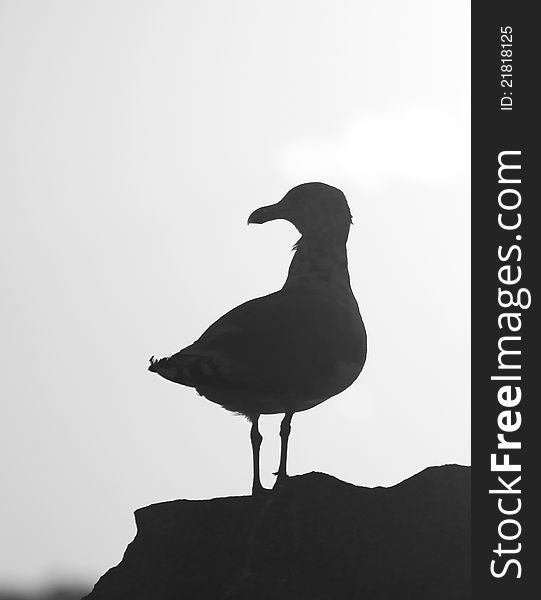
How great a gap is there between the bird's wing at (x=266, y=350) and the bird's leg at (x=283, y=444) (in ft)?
2.20

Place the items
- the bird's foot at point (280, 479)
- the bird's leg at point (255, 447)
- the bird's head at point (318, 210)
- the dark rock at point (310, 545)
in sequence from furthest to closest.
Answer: the bird's head at point (318, 210)
the bird's leg at point (255, 447)
the bird's foot at point (280, 479)
the dark rock at point (310, 545)

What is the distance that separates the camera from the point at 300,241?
14.4 m

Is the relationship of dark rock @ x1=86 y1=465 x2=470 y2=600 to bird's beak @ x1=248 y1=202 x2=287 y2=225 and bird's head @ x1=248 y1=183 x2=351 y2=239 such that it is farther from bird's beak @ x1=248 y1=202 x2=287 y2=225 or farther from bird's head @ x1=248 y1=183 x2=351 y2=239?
bird's beak @ x1=248 y1=202 x2=287 y2=225

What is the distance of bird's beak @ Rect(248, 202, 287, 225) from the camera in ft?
47.6

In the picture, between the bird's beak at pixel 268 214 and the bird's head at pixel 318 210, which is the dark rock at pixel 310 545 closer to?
the bird's head at pixel 318 210

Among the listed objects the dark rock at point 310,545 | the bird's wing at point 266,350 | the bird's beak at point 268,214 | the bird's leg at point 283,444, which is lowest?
the dark rock at point 310,545

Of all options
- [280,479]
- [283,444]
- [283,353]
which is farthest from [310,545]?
[283,353]

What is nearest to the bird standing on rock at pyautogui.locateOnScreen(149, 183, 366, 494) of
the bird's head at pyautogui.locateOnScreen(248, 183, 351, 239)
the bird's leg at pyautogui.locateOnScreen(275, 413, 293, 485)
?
the bird's leg at pyautogui.locateOnScreen(275, 413, 293, 485)

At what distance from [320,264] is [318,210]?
64cm

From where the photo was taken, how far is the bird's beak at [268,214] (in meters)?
14.5

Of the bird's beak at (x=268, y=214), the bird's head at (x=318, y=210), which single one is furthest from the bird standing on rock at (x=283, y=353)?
the bird's beak at (x=268, y=214)

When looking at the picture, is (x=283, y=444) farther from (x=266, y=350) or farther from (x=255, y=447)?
(x=266, y=350)

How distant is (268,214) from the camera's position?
47.6 ft

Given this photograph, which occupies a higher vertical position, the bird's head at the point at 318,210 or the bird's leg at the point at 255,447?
the bird's head at the point at 318,210
